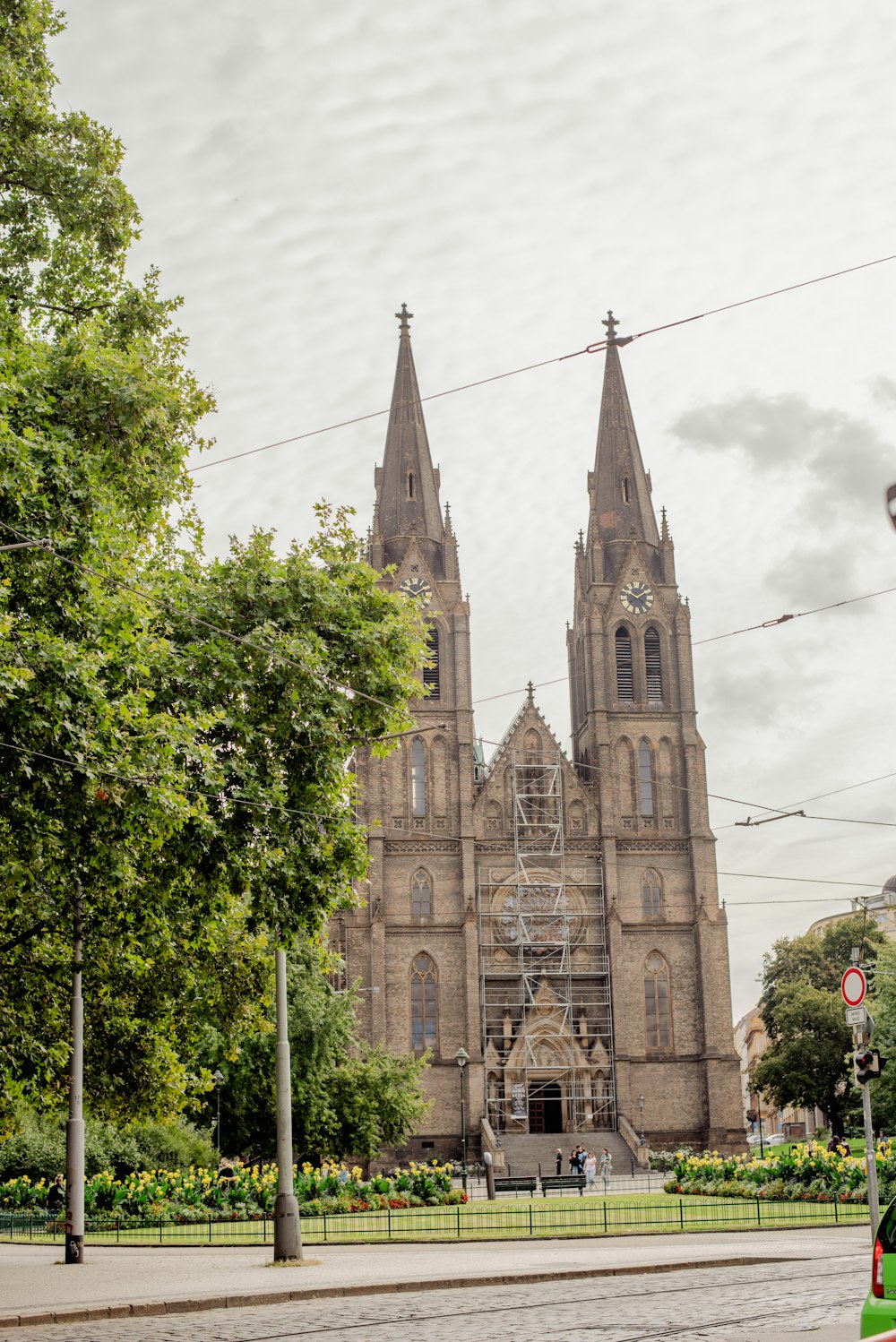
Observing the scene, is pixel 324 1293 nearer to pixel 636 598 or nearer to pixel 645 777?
pixel 645 777

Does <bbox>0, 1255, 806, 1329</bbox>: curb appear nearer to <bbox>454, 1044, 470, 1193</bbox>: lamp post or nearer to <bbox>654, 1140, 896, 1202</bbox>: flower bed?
<bbox>654, 1140, 896, 1202</bbox>: flower bed

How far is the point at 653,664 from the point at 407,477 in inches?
549

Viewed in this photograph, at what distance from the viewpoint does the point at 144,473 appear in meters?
15.7

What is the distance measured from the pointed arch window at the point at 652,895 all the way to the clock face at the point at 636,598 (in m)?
11.4

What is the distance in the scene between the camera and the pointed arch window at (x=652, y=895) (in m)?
60.6

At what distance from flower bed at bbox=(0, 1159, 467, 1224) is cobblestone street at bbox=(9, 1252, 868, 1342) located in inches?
586

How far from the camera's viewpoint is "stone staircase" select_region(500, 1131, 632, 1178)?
5391cm

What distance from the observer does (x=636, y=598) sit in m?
63.9

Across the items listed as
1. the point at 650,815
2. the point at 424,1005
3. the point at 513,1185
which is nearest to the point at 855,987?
the point at 513,1185

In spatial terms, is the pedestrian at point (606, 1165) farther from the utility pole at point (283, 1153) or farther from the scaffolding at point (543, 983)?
the utility pole at point (283, 1153)

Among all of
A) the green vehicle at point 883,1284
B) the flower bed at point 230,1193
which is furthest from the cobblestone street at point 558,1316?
the flower bed at point 230,1193

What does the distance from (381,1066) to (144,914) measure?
2536cm

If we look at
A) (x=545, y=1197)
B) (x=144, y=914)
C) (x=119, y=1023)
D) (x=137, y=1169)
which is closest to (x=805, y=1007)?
(x=545, y=1197)

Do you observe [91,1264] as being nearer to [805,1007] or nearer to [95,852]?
[95,852]
